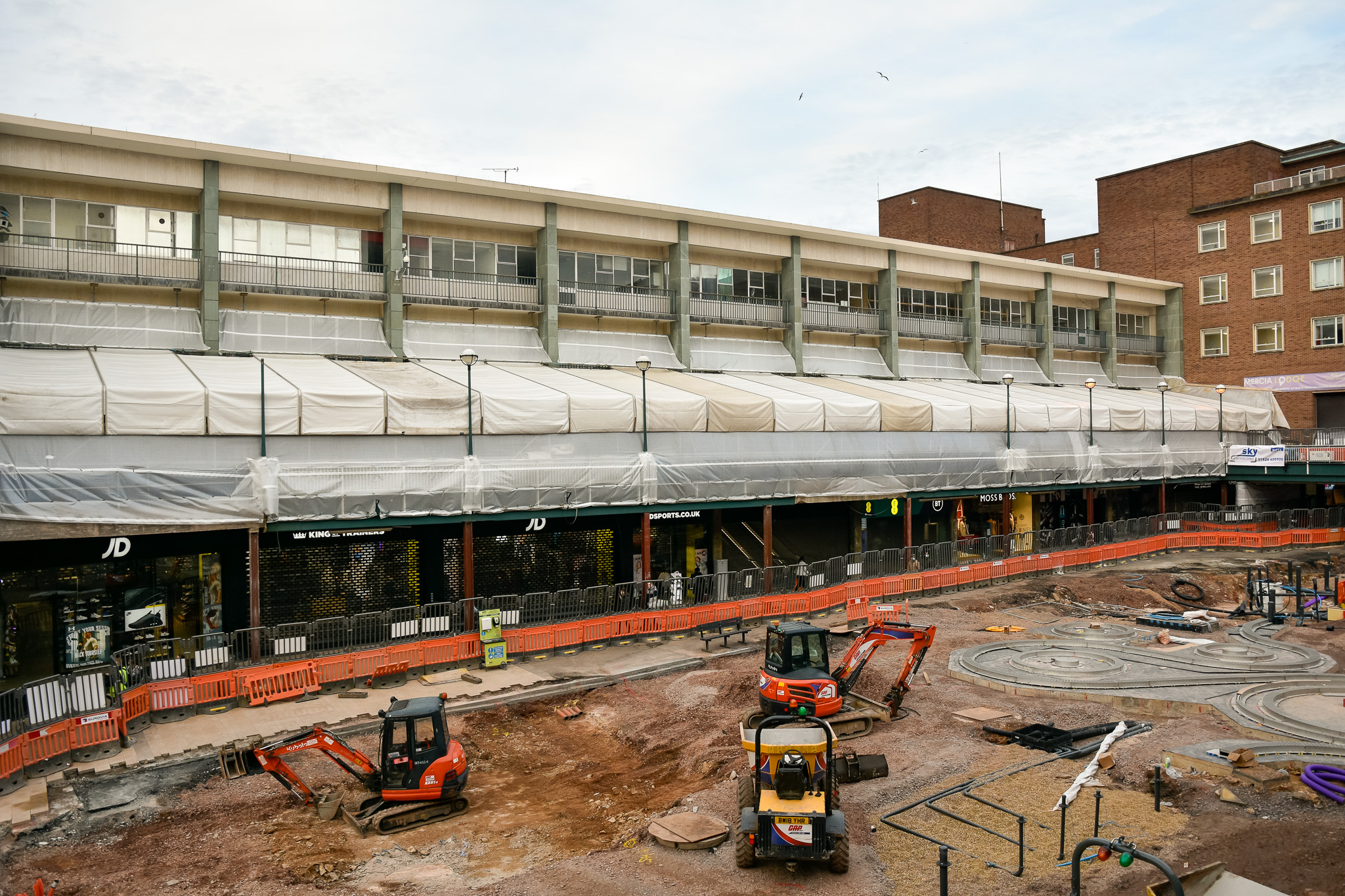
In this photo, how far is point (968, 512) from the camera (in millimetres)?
42875

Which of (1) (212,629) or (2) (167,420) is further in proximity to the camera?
(1) (212,629)

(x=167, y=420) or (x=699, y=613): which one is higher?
(x=167, y=420)

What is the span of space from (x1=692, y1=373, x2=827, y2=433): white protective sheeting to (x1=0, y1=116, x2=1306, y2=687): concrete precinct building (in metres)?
0.12

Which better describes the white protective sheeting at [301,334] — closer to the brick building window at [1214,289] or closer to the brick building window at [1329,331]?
the brick building window at [1214,289]

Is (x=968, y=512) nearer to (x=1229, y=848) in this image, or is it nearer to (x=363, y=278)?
(x=363, y=278)

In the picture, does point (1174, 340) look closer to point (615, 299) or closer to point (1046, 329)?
point (1046, 329)

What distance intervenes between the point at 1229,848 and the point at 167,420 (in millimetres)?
23227

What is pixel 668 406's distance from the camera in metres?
29.2

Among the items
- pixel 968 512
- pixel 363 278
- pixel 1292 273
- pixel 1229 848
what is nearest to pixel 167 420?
pixel 363 278

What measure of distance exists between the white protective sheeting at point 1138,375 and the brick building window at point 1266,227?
362 inches

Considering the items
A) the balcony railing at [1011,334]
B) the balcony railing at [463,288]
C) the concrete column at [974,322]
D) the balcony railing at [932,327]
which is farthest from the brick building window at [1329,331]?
the balcony railing at [463,288]

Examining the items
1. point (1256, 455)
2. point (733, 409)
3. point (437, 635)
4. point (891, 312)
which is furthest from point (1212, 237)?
point (437, 635)

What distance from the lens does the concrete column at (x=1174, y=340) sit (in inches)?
2188

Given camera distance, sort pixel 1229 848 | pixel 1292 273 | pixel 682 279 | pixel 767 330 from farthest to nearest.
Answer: pixel 1292 273 → pixel 767 330 → pixel 682 279 → pixel 1229 848
